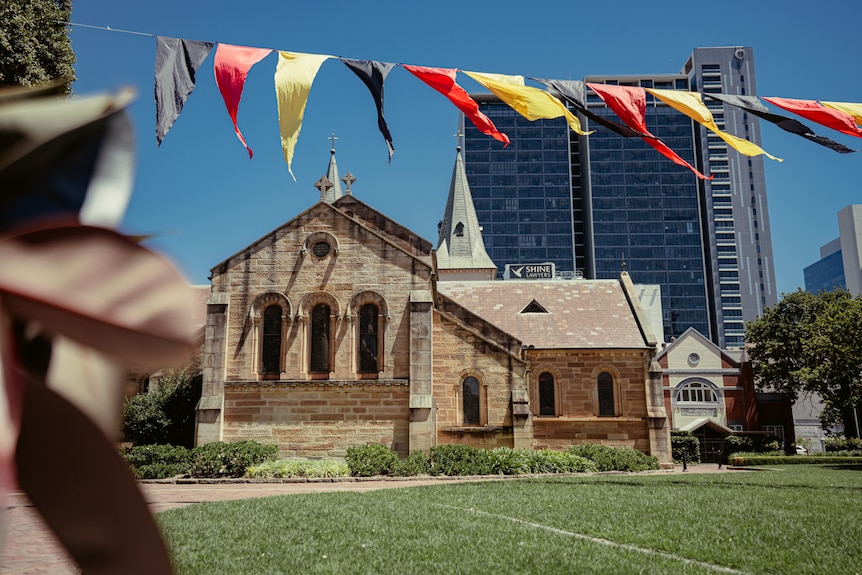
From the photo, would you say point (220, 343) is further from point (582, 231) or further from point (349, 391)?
point (582, 231)

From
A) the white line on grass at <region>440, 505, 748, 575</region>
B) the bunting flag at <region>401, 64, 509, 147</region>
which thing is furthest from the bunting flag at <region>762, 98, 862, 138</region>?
the white line on grass at <region>440, 505, 748, 575</region>

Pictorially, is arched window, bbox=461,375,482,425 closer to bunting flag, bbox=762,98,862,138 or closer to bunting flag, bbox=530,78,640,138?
bunting flag, bbox=530,78,640,138

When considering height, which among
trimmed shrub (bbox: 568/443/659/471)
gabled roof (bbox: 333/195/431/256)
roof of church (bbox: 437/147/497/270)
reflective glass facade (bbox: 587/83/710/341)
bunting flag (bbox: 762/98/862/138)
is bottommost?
trimmed shrub (bbox: 568/443/659/471)

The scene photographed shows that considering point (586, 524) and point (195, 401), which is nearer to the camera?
point (586, 524)

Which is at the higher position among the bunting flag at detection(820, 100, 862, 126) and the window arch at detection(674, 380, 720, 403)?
the bunting flag at detection(820, 100, 862, 126)

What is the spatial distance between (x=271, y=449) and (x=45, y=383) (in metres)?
22.7

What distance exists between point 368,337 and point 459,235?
1768 inches

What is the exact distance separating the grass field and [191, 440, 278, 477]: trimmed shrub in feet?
26.0

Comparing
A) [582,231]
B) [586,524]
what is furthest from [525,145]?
[586,524]

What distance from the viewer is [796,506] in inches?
472

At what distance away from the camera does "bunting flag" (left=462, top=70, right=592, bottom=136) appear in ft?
34.2

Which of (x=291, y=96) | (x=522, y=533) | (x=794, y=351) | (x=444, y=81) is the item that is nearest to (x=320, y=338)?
(x=444, y=81)

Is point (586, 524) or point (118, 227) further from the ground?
point (118, 227)

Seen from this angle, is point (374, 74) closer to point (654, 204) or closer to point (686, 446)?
point (686, 446)
